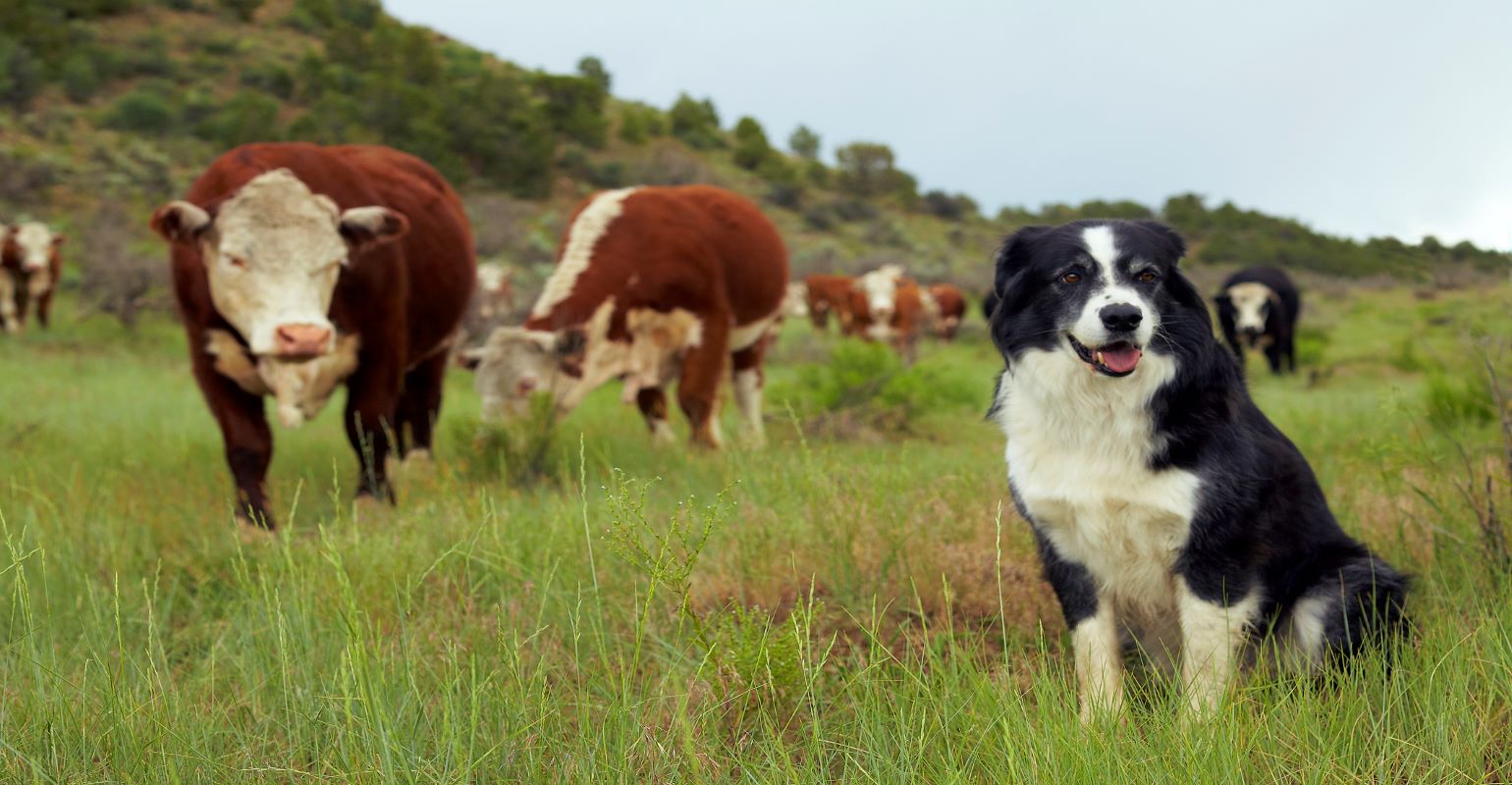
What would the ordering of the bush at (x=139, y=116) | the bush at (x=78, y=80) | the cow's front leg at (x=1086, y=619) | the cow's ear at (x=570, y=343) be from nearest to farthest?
the cow's front leg at (x=1086, y=619) → the cow's ear at (x=570, y=343) → the bush at (x=139, y=116) → the bush at (x=78, y=80)

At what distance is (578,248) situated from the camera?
28.1 feet

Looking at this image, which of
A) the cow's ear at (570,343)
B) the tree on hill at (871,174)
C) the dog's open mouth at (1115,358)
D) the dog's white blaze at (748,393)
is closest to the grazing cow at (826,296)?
the dog's white blaze at (748,393)

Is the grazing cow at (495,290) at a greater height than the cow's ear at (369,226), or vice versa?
the cow's ear at (369,226)

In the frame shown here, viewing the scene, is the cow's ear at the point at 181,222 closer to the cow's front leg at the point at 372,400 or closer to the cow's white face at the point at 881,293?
the cow's front leg at the point at 372,400

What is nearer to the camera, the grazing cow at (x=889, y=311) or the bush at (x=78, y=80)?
the grazing cow at (x=889, y=311)

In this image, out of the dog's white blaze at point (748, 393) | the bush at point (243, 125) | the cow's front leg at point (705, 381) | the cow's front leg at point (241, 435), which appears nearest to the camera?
the cow's front leg at point (241, 435)

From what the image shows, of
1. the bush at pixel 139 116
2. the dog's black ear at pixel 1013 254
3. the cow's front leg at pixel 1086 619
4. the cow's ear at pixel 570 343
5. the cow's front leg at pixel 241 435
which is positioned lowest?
the bush at pixel 139 116

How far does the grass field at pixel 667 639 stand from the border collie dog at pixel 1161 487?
7.7 inches

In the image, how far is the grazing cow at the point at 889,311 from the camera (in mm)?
23109

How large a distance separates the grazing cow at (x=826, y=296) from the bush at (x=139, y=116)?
29565 millimetres

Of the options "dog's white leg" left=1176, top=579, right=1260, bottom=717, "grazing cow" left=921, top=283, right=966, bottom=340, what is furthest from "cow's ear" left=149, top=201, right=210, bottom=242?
"grazing cow" left=921, top=283, right=966, bottom=340

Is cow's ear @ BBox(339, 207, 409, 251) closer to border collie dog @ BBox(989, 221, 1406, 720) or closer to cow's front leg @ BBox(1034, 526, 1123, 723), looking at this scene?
border collie dog @ BBox(989, 221, 1406, 720)

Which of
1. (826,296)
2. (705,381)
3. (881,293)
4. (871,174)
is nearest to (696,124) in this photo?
(871,174)

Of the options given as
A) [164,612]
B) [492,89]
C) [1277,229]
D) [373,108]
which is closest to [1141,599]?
[164,612]
